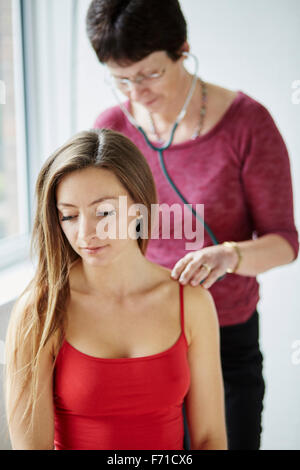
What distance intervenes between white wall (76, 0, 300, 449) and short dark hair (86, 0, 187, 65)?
614 millimetres

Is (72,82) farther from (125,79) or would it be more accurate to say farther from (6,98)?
(125,79)

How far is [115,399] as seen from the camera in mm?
923

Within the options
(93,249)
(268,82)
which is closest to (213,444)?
(93,249)

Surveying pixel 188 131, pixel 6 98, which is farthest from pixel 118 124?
pixel 6 98

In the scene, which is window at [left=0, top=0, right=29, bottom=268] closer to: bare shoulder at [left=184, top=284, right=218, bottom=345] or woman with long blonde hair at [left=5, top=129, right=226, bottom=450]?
woman with long blonde hair at [left=5, top=129, right=226, bottom=450]

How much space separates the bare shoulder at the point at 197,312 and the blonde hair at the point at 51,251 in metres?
0.20

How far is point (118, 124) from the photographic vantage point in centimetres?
129

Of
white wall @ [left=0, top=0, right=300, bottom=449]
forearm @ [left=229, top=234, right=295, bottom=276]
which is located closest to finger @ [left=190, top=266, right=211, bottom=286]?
forearm @ [left=229, top=234, right=295, bottom=276]

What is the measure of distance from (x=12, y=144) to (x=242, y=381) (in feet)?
3.60

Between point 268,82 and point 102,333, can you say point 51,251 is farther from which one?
point 268,82

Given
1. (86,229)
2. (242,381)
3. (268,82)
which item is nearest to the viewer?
(86,229)

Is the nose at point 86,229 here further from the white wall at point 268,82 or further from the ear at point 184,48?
the white wall at point 268,82

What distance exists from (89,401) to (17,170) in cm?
106

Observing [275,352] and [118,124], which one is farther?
[275,352]
